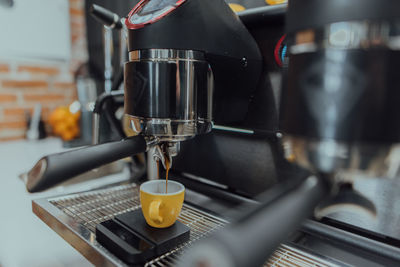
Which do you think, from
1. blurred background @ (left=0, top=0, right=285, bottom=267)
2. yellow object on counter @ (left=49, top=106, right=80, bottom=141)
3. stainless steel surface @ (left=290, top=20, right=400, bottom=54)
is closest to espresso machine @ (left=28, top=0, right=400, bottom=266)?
stainless steel surface @ (left=290, top=20, right=400, bottom=54)

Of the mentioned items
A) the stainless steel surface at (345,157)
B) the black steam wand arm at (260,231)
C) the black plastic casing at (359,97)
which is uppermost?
the black plastic casing at (359,97)

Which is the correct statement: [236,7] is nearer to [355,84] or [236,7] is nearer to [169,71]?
[169,71]

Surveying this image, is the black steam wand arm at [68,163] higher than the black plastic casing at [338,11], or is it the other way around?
the black plastic casing at [338,11]

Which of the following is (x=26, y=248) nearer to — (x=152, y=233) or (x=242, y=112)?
(x=152, y=233)

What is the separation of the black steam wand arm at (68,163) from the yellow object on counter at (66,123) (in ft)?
3.21

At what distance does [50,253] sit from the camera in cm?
43

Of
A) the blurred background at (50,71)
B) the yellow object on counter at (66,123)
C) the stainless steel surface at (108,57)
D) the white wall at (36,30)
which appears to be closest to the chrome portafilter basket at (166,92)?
the blurred background at (50,71)

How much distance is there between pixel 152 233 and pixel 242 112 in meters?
0.24

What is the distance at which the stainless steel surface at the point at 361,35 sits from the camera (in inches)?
7.7

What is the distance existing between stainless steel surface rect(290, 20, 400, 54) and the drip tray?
0.25m

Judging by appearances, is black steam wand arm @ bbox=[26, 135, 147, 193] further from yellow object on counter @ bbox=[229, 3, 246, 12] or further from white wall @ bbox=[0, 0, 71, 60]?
white wall @ bbox=[0, 0, 71, 60]

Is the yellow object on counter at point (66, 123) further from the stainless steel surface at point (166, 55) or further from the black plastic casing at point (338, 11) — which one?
the black plastic casing at point (338, 11)

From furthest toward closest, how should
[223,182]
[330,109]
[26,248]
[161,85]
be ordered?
[223,182] → [26,248] → [161,85] → [330,109]

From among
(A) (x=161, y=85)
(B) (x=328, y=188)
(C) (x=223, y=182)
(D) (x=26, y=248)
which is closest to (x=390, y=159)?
(B) (x=328, y=188)
